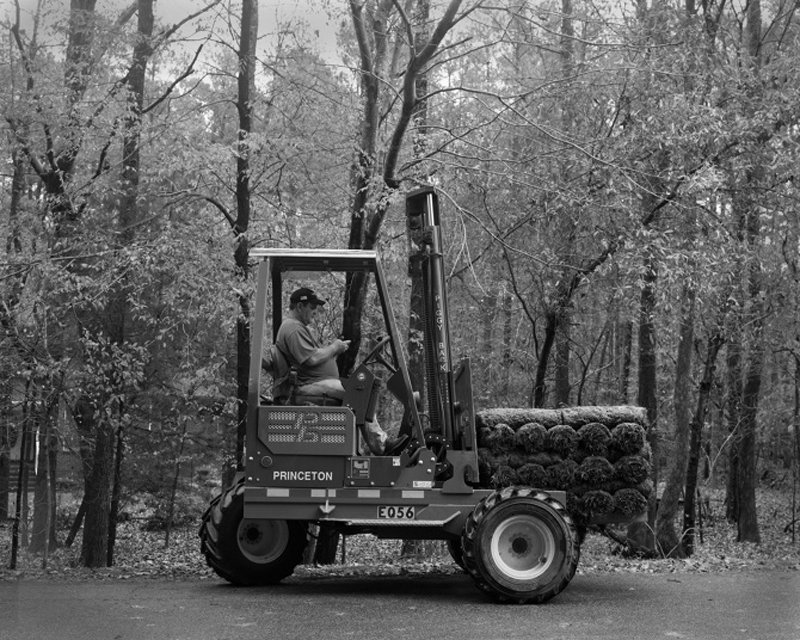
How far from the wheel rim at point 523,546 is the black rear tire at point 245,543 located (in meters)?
1.92

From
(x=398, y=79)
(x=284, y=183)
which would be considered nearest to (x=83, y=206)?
(x=284, y=183)

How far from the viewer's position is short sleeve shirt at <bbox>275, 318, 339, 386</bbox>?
8.83m

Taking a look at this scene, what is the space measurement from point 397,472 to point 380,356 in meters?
0.97

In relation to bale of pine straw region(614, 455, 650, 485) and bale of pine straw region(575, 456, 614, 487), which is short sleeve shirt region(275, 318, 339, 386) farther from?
bale of pine straw region(614, 455, 650, 485)

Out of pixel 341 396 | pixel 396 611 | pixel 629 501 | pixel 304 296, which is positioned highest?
pixel 304 296

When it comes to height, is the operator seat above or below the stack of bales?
above

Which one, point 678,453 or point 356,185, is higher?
point 356,185

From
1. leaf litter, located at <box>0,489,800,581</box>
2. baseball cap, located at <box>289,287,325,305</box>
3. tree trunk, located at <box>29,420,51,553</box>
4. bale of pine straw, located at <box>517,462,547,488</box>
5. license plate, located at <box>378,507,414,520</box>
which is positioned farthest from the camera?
tree trunk, located at <box>29,420,51,553</box>

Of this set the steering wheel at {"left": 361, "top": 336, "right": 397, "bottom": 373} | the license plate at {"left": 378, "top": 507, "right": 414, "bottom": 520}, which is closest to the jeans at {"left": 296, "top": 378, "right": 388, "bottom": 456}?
the steering wheel at {"left": 361, "top": 336, "right": 397, "bottom": 373}

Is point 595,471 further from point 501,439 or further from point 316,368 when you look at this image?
point 316,368

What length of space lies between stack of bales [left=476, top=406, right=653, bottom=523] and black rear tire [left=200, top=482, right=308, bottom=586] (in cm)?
190

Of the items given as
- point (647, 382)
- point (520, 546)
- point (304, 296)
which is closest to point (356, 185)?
point (304, 296)

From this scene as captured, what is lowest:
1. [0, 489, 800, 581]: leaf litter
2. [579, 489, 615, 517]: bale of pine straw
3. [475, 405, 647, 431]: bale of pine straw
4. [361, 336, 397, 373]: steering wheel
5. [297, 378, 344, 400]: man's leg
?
[0, 489, 800, 581]: leaf litter

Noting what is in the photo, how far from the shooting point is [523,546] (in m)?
A: 8.43
